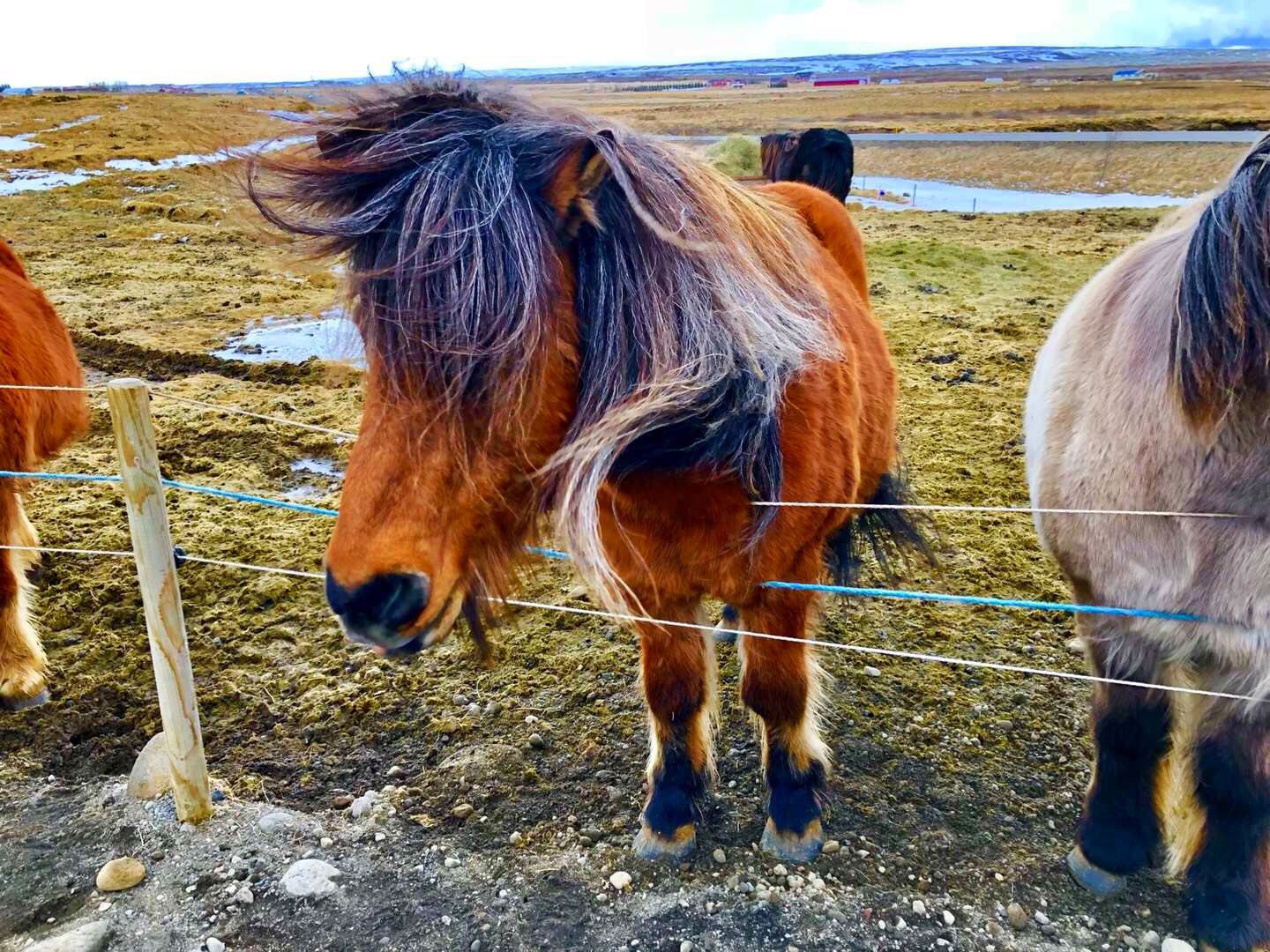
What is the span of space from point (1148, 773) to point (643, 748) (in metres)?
1.48

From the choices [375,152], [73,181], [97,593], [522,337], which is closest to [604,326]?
[522,337]

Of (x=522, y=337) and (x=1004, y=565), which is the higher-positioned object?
(x=522, y=337)

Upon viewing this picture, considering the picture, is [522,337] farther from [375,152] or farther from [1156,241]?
[1156,241]

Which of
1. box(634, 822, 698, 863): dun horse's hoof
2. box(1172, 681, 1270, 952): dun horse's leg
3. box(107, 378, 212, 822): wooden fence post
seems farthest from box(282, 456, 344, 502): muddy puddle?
box(1172, 681, 1270, 952): dun horse's leg

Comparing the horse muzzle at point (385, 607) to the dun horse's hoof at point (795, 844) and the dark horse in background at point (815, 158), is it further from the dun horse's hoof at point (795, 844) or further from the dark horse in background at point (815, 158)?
the dark horse in background at point (815, 158)

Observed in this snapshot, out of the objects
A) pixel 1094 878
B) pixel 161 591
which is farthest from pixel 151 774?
pixel 1094 878

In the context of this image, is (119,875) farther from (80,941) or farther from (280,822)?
(280,822)

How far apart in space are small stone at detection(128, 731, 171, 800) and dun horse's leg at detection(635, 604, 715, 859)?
1.47 m

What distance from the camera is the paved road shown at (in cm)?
2453

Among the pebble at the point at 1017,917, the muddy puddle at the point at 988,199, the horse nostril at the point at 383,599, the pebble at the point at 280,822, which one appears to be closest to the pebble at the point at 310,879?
the pebble at the point at 280,822

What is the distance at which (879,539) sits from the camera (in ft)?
11.6

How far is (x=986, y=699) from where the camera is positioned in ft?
9.82

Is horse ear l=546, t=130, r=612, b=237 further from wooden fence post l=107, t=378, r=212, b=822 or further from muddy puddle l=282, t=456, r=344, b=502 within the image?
muddy puddle l=282, t=456, r=344, b=502

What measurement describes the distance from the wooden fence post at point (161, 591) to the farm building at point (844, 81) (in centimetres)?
10151
